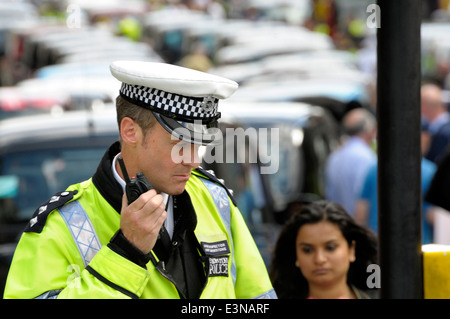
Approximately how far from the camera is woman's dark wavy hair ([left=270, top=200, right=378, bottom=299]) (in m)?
3.92

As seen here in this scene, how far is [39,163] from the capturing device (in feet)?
19.3

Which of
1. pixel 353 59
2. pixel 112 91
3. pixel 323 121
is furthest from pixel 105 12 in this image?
pixel 323 121

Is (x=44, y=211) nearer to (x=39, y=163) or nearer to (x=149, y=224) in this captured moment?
(x=149, y=224)

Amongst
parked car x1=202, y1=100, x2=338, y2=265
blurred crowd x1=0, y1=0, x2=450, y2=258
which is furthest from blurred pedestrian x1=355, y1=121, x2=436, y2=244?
parked car x1=202, y1=100, x2=338, y2=265

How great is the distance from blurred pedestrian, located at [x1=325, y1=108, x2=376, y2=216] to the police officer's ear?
507 cm

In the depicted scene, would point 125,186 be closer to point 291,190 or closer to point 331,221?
point 331,221

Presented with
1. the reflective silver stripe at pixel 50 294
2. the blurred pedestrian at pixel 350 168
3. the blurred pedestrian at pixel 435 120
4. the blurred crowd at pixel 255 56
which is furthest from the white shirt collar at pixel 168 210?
the blurred pedestrian at pixel 435 120

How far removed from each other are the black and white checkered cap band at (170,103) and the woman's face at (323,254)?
1.42m

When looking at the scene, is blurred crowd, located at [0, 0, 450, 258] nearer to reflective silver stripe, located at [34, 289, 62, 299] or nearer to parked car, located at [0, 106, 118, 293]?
parked car, located at [0, 106, 118, 293]

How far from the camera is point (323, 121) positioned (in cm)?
868

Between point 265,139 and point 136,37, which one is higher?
point 136,37

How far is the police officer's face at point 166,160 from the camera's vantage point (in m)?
2.57
